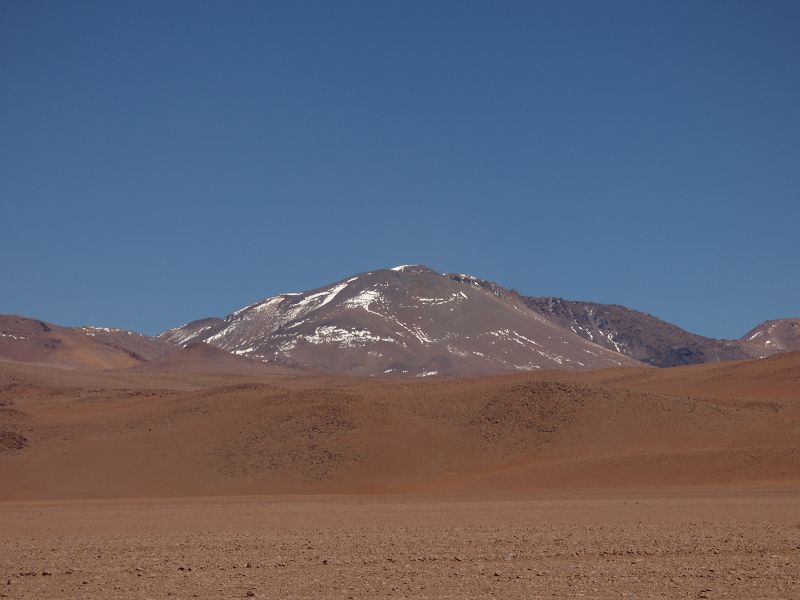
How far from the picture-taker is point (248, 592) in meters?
19.5

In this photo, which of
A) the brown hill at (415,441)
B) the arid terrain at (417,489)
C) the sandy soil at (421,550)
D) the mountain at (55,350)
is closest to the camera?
the sandy soil at (421,550)

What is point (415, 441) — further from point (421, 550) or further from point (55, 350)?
point (55, 350)

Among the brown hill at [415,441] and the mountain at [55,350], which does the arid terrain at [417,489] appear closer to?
the brown hill at [415,441]

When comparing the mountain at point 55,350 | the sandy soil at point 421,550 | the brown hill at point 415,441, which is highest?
the mountain at point 55,350

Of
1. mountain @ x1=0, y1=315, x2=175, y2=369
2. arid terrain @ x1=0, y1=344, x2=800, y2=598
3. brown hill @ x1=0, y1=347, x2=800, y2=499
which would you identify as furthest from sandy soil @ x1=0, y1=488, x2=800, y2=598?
mountain @ x1=0, y1=315, x2=175, y2=369

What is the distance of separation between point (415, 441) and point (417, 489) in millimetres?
6000

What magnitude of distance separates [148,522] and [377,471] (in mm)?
18586

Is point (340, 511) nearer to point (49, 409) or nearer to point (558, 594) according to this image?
point (558, 594)

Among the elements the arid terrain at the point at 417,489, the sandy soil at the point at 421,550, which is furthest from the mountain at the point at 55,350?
the sandy soil at the point at 421,550

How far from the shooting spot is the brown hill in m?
48.8

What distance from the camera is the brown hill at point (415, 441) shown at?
48.8 metres

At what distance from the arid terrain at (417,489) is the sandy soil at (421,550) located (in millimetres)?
95

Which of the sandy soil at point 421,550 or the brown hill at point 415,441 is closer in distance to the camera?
the sandy soil at point 421,550

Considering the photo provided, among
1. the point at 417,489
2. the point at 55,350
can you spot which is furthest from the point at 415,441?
the point at 55,350
